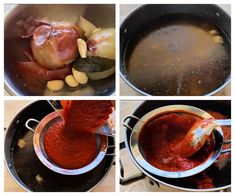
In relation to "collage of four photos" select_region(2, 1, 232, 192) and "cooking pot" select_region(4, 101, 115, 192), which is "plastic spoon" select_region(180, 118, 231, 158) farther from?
"cooking pot" select_region(4, 101, 115, 192)

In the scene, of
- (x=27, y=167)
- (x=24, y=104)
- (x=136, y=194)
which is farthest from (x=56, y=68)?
(x=136, y=194)

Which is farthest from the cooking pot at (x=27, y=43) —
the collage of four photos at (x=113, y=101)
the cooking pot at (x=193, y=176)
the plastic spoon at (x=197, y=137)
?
the plastic spoon at (x=197, y=137)

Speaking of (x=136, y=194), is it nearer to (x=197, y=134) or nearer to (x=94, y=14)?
(x=197, y=134)

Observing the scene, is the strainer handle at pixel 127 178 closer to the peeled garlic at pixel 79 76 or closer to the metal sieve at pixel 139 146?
the metal sieve at pixel 139 146

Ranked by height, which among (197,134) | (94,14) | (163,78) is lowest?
(197,134)

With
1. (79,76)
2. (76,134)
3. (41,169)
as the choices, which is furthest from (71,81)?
(41,169)

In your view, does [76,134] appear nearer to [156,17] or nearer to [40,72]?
[40,72]
